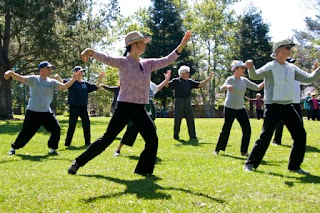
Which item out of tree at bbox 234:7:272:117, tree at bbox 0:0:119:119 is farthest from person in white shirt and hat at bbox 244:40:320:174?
tree at bbox 234:7:272:117

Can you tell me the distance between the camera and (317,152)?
10523 millimetres

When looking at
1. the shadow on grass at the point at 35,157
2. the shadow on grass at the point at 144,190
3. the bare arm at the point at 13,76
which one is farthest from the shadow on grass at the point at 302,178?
the bare arm at the point at 13,76

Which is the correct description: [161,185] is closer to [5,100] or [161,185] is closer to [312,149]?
[312,149]

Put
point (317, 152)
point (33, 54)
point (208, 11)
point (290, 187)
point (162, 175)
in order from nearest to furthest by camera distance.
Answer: point (290, 187) → point (162, 175) → point (317, 152) → point (33, 54) → point (208, 11)

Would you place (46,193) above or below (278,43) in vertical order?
below

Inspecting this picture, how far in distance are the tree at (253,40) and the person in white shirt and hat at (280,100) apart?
4488 cm

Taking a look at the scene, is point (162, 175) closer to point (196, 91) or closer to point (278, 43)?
point (278, 43)

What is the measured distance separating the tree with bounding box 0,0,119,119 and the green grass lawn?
56.1 ft

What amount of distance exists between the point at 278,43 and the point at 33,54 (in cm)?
2382

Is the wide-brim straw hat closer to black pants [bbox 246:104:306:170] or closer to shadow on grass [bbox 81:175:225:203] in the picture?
shadow on grass [bbox 81:175:225:203]

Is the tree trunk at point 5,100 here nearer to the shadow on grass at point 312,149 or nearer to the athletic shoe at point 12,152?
the athletic shoe at point 12,152

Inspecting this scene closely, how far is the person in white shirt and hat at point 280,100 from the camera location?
23.7 feet

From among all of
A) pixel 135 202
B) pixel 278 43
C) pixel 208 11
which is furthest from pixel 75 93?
pixel 208 11

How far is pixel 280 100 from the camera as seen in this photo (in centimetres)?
719
